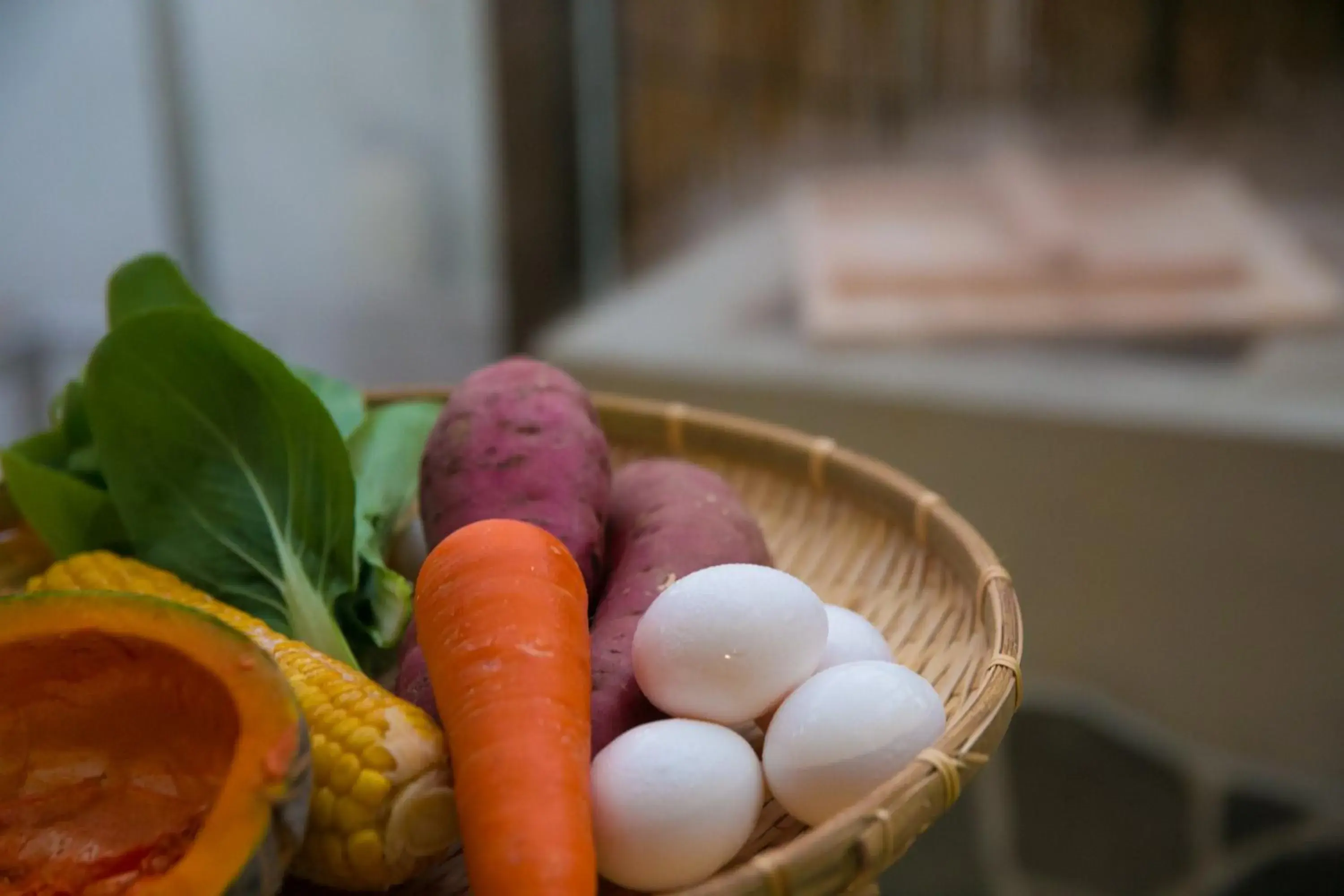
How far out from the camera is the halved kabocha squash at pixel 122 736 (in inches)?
15.4

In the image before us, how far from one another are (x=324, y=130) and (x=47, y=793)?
1169 mm

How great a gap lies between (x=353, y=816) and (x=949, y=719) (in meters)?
0.24

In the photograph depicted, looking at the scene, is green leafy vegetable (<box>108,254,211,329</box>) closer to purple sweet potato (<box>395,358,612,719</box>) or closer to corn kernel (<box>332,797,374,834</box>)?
purple sweet potato (<box>395,358,612,719</box>)

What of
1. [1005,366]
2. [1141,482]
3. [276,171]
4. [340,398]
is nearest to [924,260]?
[1005,366]

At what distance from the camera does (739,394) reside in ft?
3.82

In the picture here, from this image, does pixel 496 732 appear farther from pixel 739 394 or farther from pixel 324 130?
pixel 324 130

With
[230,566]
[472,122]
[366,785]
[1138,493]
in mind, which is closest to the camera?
[366,785]

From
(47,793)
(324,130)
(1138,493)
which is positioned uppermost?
(324,130)

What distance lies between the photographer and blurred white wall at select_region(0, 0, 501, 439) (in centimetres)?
135

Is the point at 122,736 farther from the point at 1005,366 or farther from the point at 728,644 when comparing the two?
the point at 1005,366

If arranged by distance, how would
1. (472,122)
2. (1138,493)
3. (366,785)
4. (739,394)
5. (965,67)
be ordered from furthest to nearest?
(472,122), (965,67), (739,394), (1138,493), (366,785)

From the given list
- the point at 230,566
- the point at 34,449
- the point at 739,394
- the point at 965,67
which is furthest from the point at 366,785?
the point at 965,67

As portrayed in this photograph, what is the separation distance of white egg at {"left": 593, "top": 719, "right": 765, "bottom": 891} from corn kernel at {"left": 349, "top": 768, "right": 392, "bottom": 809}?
77 mm

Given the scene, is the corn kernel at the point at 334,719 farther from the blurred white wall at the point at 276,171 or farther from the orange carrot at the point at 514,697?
the blurred white wall at the point at 276,171
